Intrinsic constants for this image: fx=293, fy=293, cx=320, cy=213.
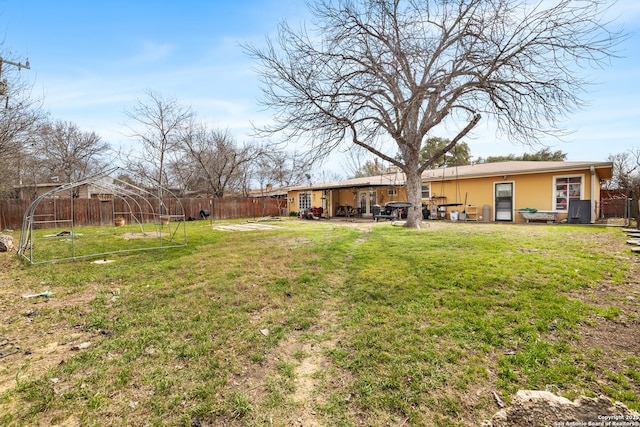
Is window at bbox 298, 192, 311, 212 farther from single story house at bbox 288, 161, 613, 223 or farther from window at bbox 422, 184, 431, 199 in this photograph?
window at bbox 422, 184, 431, 199

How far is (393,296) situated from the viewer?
14.2 feet

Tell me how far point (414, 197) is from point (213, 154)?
69.1 feet

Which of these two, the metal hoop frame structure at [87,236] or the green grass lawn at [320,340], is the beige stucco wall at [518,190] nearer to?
the green grass lawn at [320,340]

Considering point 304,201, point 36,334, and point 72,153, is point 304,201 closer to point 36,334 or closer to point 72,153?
point 72,153

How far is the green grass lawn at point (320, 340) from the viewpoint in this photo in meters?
2.29

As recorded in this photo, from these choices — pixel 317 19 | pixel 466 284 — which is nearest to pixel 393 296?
pixel 466 284

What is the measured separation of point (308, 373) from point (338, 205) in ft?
64.0

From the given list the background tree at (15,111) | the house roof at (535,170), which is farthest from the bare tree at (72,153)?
the house roof at (535,170)

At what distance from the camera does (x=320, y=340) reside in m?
3.32

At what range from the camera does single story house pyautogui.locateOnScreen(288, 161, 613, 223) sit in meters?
12.8

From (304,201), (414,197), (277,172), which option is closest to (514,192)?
(414,197)

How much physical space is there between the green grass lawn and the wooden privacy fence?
8.57m

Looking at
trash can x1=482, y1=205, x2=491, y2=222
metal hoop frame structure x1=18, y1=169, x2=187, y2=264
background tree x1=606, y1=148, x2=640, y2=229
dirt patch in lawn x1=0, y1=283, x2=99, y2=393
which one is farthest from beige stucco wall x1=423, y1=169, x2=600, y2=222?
dirt patch in lawn x1=0, y1=283, x2=99, y2=393

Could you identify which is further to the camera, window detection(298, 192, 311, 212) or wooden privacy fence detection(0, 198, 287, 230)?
window detection(298, 192, 311, 212)
